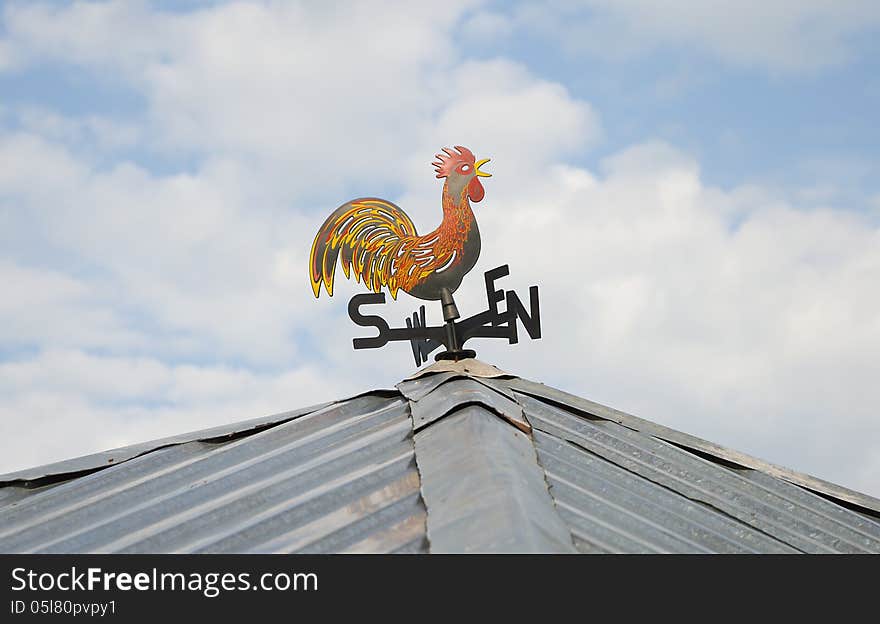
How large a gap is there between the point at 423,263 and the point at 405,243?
32 cm

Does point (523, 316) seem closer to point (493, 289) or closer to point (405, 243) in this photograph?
point (493, 289)

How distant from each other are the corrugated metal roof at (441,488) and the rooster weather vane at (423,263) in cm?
38

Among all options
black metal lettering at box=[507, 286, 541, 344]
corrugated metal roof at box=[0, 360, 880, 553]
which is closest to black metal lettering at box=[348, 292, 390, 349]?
corrugated metal roof at box=[0, 360, 880, 553]

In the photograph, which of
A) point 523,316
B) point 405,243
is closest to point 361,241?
point 405,243

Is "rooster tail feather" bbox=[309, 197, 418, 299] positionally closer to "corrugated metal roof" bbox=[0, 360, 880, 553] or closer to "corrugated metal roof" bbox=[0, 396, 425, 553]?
"corrugated metal roof" bbox=[0, 360, 880, 553]

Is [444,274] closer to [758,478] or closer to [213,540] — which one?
[758,478]

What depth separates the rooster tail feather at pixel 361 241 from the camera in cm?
650

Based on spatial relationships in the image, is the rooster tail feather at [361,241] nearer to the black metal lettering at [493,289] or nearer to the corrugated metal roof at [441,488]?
the black metal lettering at [493,289]

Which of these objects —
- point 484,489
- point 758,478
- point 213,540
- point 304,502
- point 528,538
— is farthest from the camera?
point 758,478

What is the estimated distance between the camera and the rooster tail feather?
21.3 ft

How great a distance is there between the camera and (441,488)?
3520 mm
